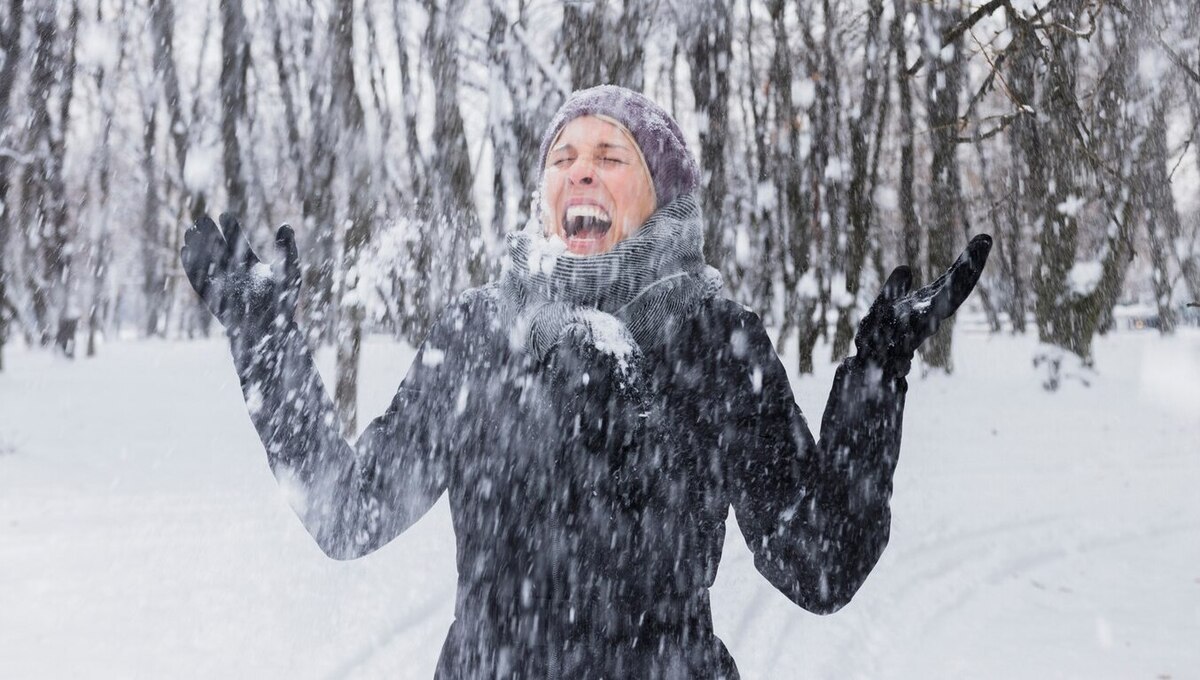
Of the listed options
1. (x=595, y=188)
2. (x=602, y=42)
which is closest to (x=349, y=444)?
(x=595, y=188)

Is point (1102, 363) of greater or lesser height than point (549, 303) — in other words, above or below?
below

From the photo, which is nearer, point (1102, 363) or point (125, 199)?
point (1102, 363)

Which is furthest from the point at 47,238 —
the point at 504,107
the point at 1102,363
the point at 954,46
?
the point at 1102,363

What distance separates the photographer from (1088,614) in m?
5.23

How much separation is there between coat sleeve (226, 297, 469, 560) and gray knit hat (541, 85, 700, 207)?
0.46m

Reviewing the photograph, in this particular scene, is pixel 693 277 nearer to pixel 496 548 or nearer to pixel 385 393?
pixel 496 548

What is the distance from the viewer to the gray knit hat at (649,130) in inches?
67.3

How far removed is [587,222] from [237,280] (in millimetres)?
606

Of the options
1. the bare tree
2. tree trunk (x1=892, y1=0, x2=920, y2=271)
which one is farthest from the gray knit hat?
tree trunk (x1=892, y1=0, x2=920, y2=271)

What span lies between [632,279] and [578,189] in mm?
209

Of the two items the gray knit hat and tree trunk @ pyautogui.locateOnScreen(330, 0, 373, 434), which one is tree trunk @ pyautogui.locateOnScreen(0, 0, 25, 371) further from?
the gray knit hat

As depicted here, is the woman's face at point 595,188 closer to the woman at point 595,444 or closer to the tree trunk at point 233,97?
the woman at point 595,444

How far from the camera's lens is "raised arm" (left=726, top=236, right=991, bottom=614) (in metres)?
1.47

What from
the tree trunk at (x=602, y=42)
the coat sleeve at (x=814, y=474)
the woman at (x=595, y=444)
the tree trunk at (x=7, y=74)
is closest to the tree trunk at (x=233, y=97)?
the tree trunk at (x=7, y=74)
